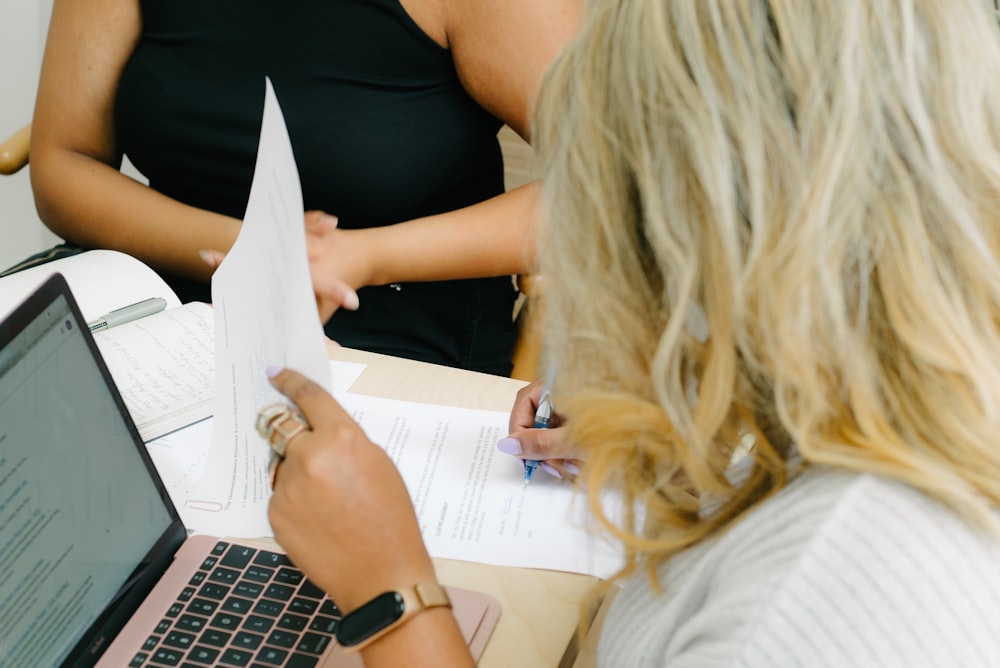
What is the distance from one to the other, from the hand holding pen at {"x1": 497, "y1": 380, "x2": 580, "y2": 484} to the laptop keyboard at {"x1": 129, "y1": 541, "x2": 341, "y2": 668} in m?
0.21

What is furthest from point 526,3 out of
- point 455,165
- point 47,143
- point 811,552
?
point 811,552

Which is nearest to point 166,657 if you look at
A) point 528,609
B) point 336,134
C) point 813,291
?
point 528,609

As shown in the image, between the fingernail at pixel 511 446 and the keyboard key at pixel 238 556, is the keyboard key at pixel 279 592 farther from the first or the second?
the fingernail at pixel 511 446

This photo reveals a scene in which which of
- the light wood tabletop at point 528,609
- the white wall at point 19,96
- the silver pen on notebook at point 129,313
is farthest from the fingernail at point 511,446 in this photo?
the white wall at point 19,96

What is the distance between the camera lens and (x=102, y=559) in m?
0.58

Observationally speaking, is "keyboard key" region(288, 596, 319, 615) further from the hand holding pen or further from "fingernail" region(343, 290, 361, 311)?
"fingernail" region(343, 290, 361, 311)

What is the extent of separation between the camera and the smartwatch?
541 mm

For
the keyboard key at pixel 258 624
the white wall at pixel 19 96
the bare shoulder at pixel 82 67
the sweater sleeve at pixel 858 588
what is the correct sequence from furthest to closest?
1. the white wall at pixel 19 96
2. the bare shoulder at pixel 82 67
3. the keyboard key at pixel 258 624
4. the sweater sleeve at pixel 858 588

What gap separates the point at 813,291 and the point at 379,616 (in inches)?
12.6

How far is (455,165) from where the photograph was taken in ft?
3.77

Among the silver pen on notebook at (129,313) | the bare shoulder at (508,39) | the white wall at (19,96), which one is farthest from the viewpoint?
the white wall at (19,96)

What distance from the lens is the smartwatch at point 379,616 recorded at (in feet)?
1.77

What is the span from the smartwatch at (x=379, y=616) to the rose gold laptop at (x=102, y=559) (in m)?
0.06

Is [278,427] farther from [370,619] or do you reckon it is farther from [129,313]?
[129,313]
